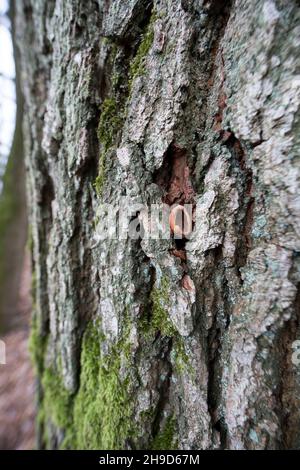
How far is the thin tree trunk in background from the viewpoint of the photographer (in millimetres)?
3641

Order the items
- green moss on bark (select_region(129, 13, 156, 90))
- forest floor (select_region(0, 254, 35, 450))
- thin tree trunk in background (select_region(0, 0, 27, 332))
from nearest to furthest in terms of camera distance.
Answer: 1. green moss on bark (select_region(129, 13, 156, 90))
2. forest floor (select_region(0, 254, 35, 450))
3. thin tree trunk in background (select_region(0, 0, 27, 332))

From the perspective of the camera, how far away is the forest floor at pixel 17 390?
2514 millimetres

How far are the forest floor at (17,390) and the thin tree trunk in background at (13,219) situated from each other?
40cm

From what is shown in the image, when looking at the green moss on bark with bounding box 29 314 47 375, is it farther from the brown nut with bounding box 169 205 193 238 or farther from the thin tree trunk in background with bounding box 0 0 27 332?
the thin tree trunk in background with bounding box 0 0 27 332

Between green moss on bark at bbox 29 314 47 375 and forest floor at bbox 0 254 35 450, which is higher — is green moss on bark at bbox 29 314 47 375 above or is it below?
above

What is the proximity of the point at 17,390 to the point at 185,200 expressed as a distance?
3307 mm

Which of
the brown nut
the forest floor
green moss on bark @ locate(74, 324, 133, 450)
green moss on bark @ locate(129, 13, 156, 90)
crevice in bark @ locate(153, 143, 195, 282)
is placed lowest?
the forest floor

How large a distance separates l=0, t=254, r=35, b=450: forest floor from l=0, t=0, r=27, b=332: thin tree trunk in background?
1.31ft

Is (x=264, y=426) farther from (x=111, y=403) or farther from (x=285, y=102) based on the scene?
(x=285, y=102)

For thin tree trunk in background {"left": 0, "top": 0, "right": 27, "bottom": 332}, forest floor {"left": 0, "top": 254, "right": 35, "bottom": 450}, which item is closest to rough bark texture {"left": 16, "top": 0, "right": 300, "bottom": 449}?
forest floor {"left": 0, "top": 254, "right": 35, "bottom": 450}

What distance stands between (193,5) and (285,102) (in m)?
0.46

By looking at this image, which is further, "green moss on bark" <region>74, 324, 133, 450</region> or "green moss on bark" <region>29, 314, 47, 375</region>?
"green moss on bark" <region>29, 314, 47, 375</region>

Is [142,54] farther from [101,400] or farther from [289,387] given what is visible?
[101,400]

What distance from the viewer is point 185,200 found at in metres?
0.98
